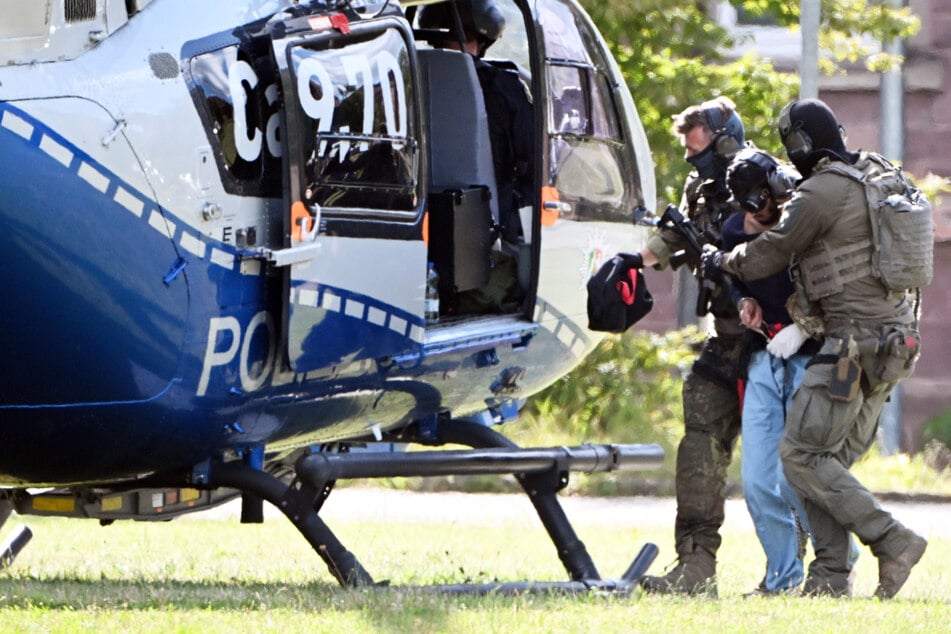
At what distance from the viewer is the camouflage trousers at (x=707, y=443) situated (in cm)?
823

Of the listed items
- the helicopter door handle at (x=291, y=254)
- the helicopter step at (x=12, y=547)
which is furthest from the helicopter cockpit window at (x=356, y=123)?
the helicopter step at (x=12, y=547)

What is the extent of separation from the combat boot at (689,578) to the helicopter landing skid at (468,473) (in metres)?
0.17

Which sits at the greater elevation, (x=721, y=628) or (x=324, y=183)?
(x=324, y=183)

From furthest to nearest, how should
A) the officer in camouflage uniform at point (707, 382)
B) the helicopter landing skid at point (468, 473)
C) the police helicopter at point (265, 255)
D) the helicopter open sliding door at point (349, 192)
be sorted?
1. the officer in camouflage uniform at point (707, 382)
2. the helicopter landing skid at point (468, 473)
3. the helicopter open sliding door at point (349, 192)
4. the police helicopter at point (265, 255)

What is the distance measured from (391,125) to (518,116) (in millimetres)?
1465

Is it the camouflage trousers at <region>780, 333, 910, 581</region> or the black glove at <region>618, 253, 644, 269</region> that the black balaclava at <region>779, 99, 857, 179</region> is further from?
the black glove at <region>618, 253, 644, 269</region>

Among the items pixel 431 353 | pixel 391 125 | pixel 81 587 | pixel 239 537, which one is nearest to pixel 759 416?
pixel 431 353

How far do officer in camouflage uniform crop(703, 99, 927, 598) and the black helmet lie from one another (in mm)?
1543

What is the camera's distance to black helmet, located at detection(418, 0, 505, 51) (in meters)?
8.49

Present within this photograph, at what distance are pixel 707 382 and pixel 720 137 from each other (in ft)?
3.48

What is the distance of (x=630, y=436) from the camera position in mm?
14680

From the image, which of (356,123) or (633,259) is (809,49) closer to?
(633,259)

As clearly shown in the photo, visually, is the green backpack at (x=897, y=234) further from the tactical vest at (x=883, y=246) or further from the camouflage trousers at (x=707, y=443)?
the camouflage trousers at (x=707, y=443)

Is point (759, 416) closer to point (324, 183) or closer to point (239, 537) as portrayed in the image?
point (324, 183)
